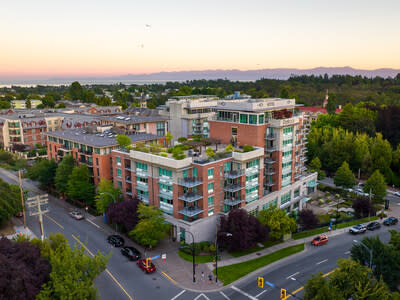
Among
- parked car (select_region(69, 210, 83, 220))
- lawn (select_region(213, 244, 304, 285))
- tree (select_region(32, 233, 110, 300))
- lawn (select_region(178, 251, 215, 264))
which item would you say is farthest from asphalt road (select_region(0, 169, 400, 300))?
lawn (select_region(178, 251, 215, 264))

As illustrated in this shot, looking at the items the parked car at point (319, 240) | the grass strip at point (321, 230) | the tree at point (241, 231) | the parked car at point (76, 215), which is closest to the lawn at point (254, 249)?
the tree at point (241, 231)

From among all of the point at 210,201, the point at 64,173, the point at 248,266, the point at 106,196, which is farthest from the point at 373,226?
the point at 64,173

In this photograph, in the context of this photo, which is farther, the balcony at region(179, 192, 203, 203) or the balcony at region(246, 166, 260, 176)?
the balcony at region(246, 166, 260, 176)

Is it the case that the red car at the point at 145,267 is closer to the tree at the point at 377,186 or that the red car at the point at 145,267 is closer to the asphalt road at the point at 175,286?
the asphalt road at the point at 175,286

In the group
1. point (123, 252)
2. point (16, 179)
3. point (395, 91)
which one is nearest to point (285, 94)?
point (395, 91)

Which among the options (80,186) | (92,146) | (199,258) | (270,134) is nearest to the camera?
(199,258)

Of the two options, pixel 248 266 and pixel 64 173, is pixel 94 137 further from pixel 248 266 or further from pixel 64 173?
pixel 248 266

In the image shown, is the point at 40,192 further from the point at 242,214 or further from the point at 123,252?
→ the point at 242,214

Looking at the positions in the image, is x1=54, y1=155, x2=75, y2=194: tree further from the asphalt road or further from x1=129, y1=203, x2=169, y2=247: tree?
x1=129, y1=203, x2=169, y2=247: tree
